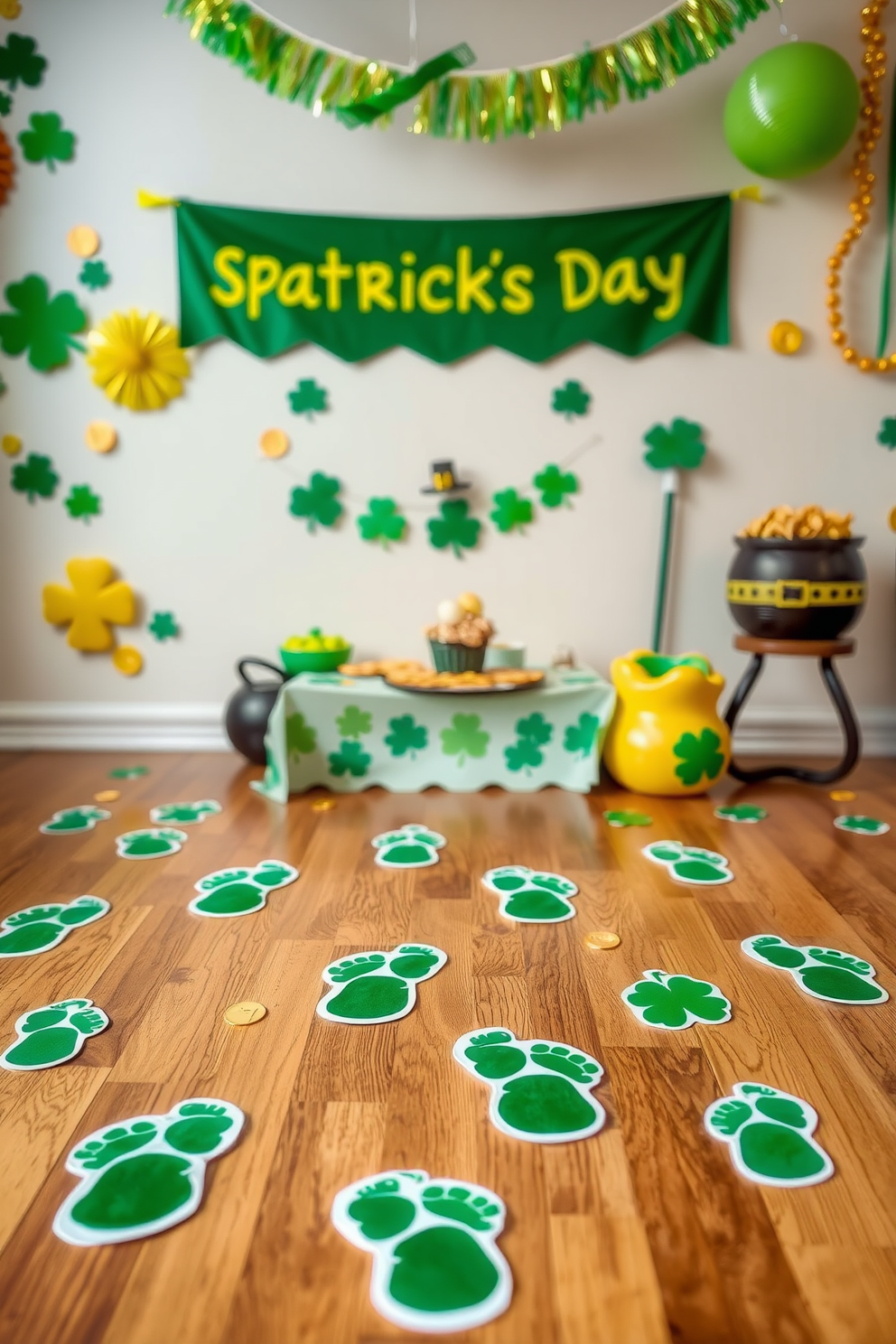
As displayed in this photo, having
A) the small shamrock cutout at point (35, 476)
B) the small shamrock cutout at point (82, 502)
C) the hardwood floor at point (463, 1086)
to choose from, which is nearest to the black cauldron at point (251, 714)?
the hardwood floor at point (463, 1086)

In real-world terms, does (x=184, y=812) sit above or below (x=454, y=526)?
below

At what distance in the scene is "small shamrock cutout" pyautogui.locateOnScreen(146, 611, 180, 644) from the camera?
3.05 m

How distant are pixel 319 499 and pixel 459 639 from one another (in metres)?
0.72

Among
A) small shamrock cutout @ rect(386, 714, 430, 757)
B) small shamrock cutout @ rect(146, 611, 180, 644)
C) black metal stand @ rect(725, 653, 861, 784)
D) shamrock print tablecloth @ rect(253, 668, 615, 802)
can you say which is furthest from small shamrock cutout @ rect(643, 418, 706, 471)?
small shamrock cutout @ rect(146, 611, 180, 644)

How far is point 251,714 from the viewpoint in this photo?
2729mm

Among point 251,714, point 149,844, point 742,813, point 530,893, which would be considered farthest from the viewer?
point 251,714

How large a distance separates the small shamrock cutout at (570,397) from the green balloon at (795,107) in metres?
0.76

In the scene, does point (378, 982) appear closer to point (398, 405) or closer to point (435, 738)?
point (435, 738)

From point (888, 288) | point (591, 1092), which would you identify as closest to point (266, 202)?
point (888, 288)

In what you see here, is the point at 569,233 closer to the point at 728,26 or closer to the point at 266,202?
the point at 728,26

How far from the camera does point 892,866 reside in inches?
80.7

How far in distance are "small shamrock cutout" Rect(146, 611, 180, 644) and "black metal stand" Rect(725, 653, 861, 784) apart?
171cm

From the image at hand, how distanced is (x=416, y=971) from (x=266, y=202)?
238 cm

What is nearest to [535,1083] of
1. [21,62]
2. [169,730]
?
[169,730]
